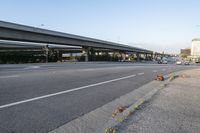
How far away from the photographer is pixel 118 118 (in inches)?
224

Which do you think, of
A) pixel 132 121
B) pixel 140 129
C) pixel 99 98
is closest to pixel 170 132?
pixel 140 129

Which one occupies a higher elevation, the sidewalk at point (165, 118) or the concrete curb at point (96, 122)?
the sidewalk at point (165, 118)

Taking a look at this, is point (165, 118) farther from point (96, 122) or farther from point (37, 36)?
point (37, 36)

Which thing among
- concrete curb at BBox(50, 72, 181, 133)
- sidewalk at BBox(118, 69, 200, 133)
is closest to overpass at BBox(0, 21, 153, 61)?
concrete curb at BBox(50, 72, 181, 133)

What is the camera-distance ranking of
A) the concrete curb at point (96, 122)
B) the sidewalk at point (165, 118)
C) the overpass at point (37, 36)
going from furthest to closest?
the overpass at point (37, 36)
the concrete curb at point (96, 122)
the sidewalk at point (165, 118)

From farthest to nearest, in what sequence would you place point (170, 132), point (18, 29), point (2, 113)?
point (18, 29)
point (2, 113)
point (170, 132)

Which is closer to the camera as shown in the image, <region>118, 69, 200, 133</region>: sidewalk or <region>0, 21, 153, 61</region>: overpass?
<region>118, 69, 200, 133</region>: sidewalk

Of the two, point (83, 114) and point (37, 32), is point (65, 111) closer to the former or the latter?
point (83, 114)

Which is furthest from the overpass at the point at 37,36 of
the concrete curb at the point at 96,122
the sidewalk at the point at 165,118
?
the sidewalk at the point at 165,118

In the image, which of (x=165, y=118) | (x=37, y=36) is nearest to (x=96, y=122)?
(x=165, y=118)

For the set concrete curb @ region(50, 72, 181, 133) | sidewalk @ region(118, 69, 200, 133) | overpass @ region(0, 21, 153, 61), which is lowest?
concrete curb @ region(50, 72, 181, 133)

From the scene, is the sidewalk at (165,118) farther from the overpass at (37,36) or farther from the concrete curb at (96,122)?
the overpass at (37,36)

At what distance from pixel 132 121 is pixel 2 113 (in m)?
3.23

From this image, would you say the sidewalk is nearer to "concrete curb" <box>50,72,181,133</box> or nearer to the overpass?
"concrete curb" <box>50,72,181,133</box>
